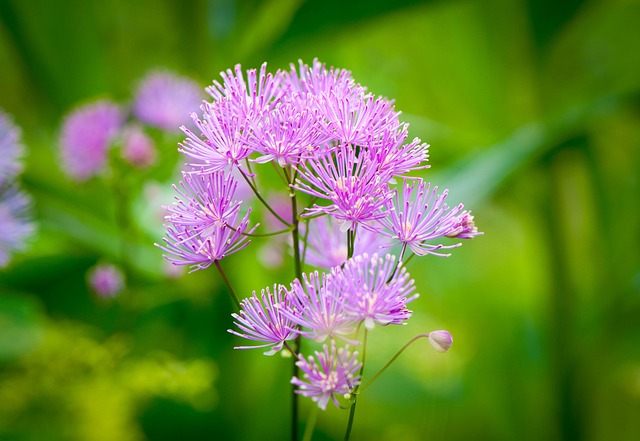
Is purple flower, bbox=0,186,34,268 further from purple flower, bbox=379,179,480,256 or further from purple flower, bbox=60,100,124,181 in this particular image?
purple flower, bbox=379,179,480,256

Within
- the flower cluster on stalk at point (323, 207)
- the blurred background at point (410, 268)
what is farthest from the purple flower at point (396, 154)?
the blurred background at point (410, 268)

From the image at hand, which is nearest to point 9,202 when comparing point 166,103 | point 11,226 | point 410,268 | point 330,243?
point 11,226

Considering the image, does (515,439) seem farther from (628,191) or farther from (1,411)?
(1,411)

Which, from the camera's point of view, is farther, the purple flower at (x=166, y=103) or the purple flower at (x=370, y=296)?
the purple flower at (x=166, y=103)

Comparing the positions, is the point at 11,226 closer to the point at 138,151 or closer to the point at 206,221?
the point at 138,151

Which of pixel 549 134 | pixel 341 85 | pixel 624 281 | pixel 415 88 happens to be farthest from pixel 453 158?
pixel 341 85

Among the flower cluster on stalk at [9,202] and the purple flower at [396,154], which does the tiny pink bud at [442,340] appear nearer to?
the purple flower at [396,154]
